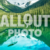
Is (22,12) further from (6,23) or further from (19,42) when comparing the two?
(19,42)

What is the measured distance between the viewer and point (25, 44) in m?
2.41

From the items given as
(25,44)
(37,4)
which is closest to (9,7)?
(37,4)

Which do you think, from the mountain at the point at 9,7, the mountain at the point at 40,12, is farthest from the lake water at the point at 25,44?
the mountain at the point at 9,7

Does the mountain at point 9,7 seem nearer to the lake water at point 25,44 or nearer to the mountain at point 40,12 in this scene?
the mountain at point 40,12

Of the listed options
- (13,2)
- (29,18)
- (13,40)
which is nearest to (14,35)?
(13,40)

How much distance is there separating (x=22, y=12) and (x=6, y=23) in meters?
0.43

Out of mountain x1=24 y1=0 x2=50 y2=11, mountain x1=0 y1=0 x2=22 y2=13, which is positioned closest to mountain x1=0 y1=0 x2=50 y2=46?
mountain x1=24 y1=0 x2=50 y2=11

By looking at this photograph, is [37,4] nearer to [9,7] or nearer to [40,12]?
[40,12]

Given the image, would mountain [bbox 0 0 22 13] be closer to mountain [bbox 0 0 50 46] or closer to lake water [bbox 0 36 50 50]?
mountain [bbox 0 0 50 46]

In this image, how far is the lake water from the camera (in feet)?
7.90

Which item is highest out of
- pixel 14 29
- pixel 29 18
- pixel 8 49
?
pixel 29 18

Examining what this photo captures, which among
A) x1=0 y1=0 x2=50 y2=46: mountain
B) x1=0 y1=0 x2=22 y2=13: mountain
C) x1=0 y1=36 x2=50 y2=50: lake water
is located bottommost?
x1=0 y1=36 x2=50 y2=50: lake water

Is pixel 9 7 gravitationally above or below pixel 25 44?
above

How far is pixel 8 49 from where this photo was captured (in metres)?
2.43
